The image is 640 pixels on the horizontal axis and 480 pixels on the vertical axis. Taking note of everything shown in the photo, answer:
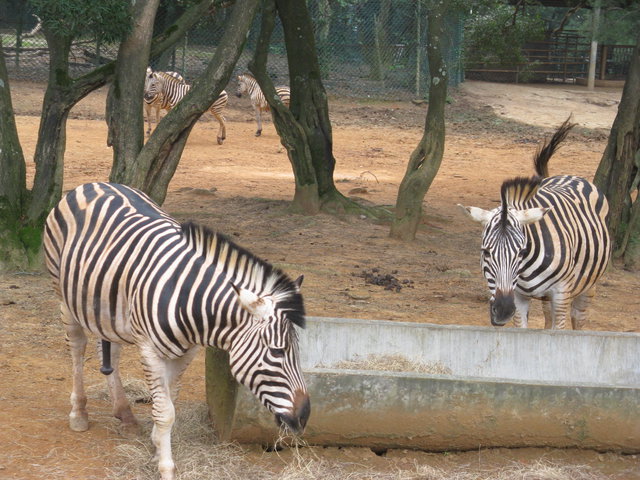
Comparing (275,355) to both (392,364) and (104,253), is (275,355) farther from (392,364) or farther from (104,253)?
(392,364)

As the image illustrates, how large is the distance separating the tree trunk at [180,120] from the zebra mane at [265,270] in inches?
138

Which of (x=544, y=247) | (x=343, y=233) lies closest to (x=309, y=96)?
(x=343, y=233)

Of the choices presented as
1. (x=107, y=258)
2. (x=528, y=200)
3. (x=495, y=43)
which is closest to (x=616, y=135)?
(x=495, y=43)

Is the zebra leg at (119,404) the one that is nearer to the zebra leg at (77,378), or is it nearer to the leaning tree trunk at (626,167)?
the zebra leg at (77,378)

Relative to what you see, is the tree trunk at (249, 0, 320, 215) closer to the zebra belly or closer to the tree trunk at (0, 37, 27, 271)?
the tree trunk at (0, 37, 27, 271)

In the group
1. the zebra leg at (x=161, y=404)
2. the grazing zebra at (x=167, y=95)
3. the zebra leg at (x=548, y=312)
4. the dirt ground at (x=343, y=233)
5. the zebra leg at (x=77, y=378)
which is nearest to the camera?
the zebra leg at (x=161, y=404)

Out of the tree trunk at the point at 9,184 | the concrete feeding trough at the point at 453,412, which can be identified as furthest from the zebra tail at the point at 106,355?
the tree trunk at the point at 9,184

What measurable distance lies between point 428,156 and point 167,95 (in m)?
9.36

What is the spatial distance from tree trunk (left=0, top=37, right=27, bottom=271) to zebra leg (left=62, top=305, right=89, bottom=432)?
10.3 feet

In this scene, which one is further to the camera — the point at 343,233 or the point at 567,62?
the point at 567,62

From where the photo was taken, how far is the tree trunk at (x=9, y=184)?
7.59 metres

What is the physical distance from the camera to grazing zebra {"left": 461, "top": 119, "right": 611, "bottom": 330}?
16.8ft

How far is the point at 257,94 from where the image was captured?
18.2m

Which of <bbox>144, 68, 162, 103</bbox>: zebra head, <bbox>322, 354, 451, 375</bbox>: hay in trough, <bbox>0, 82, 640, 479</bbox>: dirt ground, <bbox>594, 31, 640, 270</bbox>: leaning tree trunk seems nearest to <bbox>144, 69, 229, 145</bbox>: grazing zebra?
<bbox>144, 68, 162, 103</bbox>: zebra head
